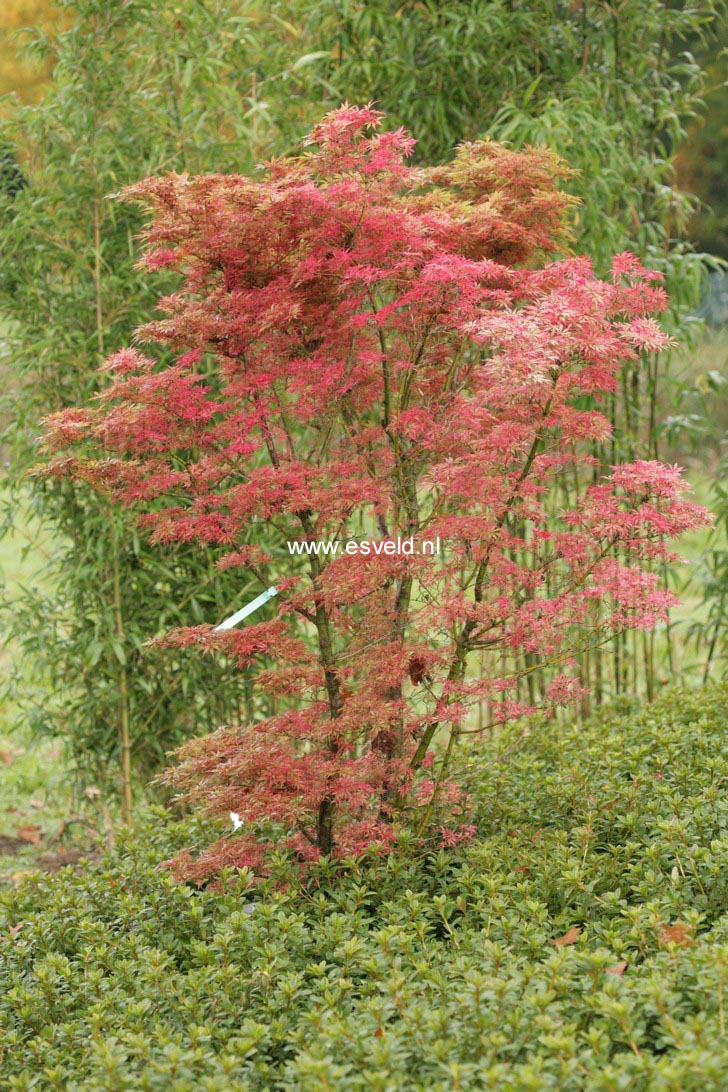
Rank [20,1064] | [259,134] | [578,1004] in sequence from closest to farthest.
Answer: [578,1004] < [20,1064] < [259,134]

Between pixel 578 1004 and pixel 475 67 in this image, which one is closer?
pixel 578 1004

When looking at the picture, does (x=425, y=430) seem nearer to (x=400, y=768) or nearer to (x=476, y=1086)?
(x=400, y=768)

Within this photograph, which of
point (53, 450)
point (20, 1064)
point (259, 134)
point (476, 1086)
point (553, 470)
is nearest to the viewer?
→ point (476, 1086)

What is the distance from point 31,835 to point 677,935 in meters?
2.93

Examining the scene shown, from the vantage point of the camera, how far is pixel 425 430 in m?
2.38

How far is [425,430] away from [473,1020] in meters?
1.17

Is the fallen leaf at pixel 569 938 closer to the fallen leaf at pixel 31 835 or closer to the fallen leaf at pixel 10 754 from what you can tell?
the fallen leaf at pixel 31 835

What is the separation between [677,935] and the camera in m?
1.91

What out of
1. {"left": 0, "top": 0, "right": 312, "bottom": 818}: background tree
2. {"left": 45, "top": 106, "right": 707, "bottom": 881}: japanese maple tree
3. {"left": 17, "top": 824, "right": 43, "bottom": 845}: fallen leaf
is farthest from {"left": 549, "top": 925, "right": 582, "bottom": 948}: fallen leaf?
{"left": 17, "top": 824, "right": 43, "bottom": 845}: fallen leaf

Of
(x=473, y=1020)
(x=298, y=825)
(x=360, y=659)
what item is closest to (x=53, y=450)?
(x=360, y=659)

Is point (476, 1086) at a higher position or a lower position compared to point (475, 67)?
lower

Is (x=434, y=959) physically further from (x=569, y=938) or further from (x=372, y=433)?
(x=372, y=433)

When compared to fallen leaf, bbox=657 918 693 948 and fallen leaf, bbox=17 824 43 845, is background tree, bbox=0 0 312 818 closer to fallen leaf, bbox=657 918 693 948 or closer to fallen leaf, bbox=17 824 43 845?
fallen leaf, bbox=17 824 43 845

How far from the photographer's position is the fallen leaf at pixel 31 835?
13.7ft
